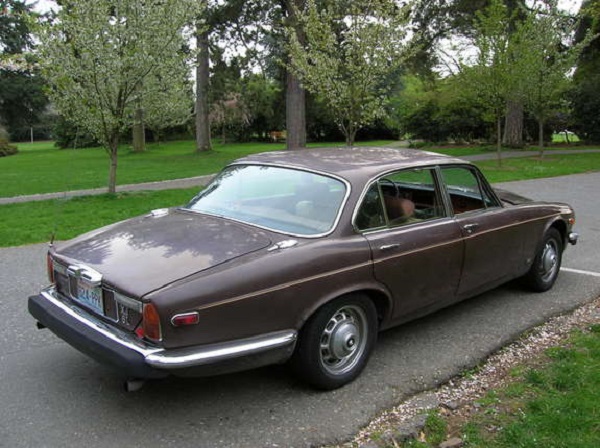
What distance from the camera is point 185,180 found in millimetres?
16453

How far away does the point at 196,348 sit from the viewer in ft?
9.47

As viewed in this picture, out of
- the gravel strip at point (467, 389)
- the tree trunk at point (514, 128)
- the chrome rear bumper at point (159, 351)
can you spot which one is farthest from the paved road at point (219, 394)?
the tree trunk at point (514, 128)

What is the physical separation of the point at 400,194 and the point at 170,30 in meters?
8.02

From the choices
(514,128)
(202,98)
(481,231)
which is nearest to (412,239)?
(481,231)

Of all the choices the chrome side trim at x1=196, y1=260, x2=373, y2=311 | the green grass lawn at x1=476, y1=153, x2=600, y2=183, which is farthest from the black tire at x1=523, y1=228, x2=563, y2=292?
the green grass lawn at x1=476, y1=153, x2=600, y2=183

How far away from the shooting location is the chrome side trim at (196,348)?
2.82 meters

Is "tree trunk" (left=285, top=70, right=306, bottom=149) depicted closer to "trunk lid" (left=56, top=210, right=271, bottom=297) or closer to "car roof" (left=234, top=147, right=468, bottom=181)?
"car roof" (left=234, top=147, right=468, bottom=181)

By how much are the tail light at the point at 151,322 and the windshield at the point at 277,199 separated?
1085mm

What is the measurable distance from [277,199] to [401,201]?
95 centimetres

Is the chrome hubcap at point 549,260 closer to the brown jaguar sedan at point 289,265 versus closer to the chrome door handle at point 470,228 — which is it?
the brown jaguar sedan at point 289,265

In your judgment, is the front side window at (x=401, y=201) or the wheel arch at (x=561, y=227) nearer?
the front side window at (x=401, y=201)

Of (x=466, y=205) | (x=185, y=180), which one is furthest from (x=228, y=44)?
(x=466, y=205)

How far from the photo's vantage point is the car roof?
3988 mm

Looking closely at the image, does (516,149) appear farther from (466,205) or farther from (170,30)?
(466,205)
